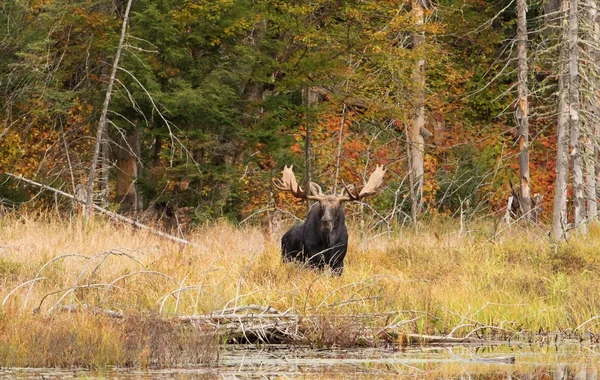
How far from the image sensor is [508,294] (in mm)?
14570

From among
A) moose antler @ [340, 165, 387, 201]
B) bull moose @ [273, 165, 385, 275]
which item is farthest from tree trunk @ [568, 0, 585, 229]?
bull moose @ [273, 165, 385, 275]

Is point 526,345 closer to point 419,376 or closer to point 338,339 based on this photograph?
point 338,339

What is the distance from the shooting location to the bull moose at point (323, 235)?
1655 cm

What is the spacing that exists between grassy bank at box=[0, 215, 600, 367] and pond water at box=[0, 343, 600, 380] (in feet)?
1.09

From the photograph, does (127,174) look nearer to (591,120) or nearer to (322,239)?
(591,120)

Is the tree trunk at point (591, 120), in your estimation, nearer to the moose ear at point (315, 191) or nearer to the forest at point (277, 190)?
the forest at point (277, 190)

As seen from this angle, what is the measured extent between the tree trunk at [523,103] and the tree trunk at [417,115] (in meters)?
2.27

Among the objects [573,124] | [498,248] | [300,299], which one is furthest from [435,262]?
[573,124]

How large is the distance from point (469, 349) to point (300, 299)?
2055mm

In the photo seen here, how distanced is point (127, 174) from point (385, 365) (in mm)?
17974

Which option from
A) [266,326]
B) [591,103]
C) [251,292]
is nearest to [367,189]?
[251,292]

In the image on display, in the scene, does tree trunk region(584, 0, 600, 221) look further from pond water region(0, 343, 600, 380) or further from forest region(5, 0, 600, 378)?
pond water region(0, 343, 600, 380)

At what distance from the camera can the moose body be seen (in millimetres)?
16531

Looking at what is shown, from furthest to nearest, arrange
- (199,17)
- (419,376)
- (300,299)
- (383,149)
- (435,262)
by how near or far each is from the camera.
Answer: (383,149)
(199,17)
(435,262)
(300,299)
(419,376)
